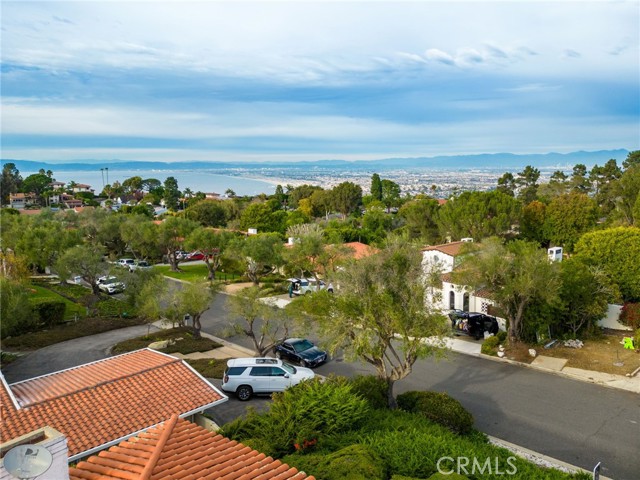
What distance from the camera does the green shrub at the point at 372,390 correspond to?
13.7 meters

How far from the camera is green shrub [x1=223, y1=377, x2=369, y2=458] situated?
35.1ft

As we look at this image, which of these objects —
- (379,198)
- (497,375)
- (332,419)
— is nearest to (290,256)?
(497,375)

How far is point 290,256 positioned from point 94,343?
45.0 feet

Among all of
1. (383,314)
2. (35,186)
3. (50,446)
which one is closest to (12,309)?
(383,314)

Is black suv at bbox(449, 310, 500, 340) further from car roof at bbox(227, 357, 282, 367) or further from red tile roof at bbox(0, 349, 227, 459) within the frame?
red tile roof at bbox(0, 349, 227, 459)

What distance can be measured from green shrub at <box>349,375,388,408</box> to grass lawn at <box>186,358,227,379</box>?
6.78 meters

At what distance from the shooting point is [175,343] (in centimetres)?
2239

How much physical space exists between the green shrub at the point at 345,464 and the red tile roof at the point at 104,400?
4.22 m

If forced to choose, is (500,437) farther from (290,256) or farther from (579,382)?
(290,256)

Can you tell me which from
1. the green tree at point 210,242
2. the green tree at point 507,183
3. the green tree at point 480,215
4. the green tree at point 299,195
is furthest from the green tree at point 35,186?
the green tree at point 480,215

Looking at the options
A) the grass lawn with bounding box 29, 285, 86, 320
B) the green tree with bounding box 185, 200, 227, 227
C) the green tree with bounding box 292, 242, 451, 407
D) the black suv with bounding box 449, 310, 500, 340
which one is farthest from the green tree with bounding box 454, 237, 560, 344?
the green tree with bounding box 185, 200, 227, 227

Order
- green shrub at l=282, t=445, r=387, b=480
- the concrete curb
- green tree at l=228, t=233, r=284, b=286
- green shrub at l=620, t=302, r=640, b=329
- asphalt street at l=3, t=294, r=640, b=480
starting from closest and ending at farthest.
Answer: green shrub at l=282, t=445, r=387, b=480 → the concrete curb → asphalt street at l=3, t=294, r=640, b=480 → green shrub at l=620, t=302, r=640, b=329 → green tree at l=228, t=233, r=284, b=286

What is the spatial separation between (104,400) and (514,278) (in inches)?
630

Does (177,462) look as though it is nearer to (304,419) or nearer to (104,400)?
(304,419)
